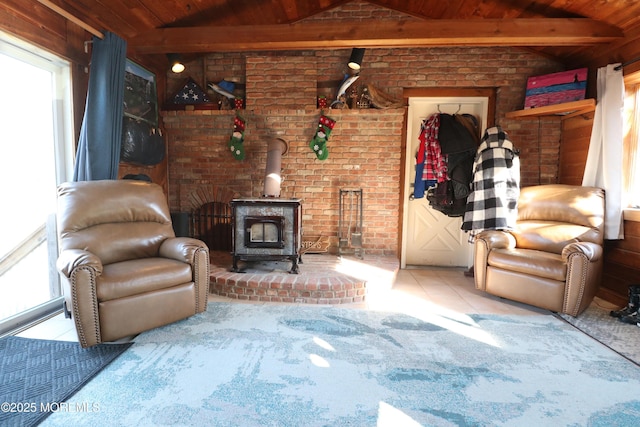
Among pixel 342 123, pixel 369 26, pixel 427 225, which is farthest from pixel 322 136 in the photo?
pixel 427 225

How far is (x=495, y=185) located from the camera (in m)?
3.13

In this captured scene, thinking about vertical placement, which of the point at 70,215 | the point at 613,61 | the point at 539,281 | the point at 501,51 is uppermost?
the point at 501,51

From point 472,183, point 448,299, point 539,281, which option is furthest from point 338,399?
point 472,183

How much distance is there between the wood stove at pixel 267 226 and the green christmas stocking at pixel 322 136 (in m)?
1.02

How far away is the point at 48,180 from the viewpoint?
2705mm

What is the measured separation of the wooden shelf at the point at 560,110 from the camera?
311 centimetres

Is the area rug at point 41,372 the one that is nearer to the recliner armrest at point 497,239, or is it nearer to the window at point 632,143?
the recliner armrest at point 497,239

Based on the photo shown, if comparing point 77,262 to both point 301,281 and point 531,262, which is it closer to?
point 301,281

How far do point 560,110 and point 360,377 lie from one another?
3.40 meters

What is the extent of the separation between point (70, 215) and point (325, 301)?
202 cm

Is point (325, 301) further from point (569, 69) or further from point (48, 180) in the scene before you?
point (569, 69)

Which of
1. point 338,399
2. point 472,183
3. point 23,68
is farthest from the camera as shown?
point 472,183

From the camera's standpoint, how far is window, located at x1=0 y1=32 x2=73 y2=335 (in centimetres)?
241

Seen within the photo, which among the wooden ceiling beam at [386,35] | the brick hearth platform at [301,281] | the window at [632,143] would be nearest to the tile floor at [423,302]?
the brick hearth platform at [301,281]
